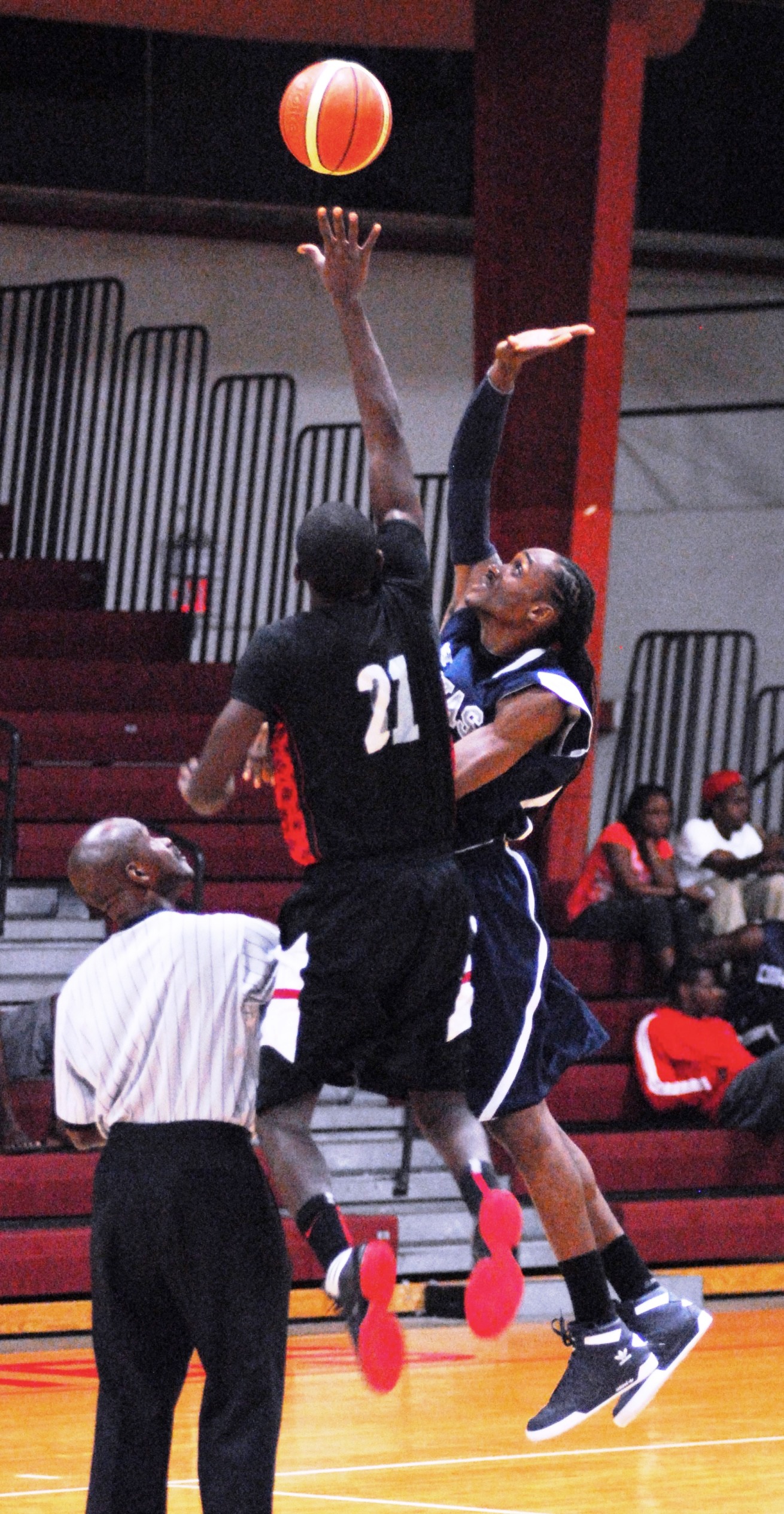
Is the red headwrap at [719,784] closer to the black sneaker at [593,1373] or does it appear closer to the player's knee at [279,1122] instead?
the black sneaker at [593,1373]

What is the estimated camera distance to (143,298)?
13.6 meters

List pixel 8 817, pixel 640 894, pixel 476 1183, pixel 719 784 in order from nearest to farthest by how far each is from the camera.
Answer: pixel 476 1183
pixel 8 817
pixel 640 894
pixel 719 784

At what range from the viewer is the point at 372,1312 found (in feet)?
13.2

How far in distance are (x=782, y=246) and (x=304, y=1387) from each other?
9.69 m

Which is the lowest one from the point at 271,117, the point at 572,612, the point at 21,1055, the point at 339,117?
the point at 21,1055

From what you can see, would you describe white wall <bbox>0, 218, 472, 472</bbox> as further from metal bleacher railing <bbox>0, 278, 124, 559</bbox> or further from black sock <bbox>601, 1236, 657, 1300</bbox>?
black sock <bbox>601, 1236, 657, 1300</bbox>

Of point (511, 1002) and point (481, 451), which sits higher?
point (481, 451)

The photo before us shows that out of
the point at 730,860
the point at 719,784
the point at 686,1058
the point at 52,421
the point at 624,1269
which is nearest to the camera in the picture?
the point at 624,1269

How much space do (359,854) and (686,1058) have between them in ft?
18.9

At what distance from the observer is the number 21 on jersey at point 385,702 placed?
421 centimetres

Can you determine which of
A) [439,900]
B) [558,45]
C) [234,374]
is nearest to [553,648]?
[439,900]

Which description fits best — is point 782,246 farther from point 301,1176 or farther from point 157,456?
point 301,1176

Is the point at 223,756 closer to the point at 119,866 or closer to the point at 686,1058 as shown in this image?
the point at 119,866

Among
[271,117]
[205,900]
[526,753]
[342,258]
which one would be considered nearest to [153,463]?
[271,117]
